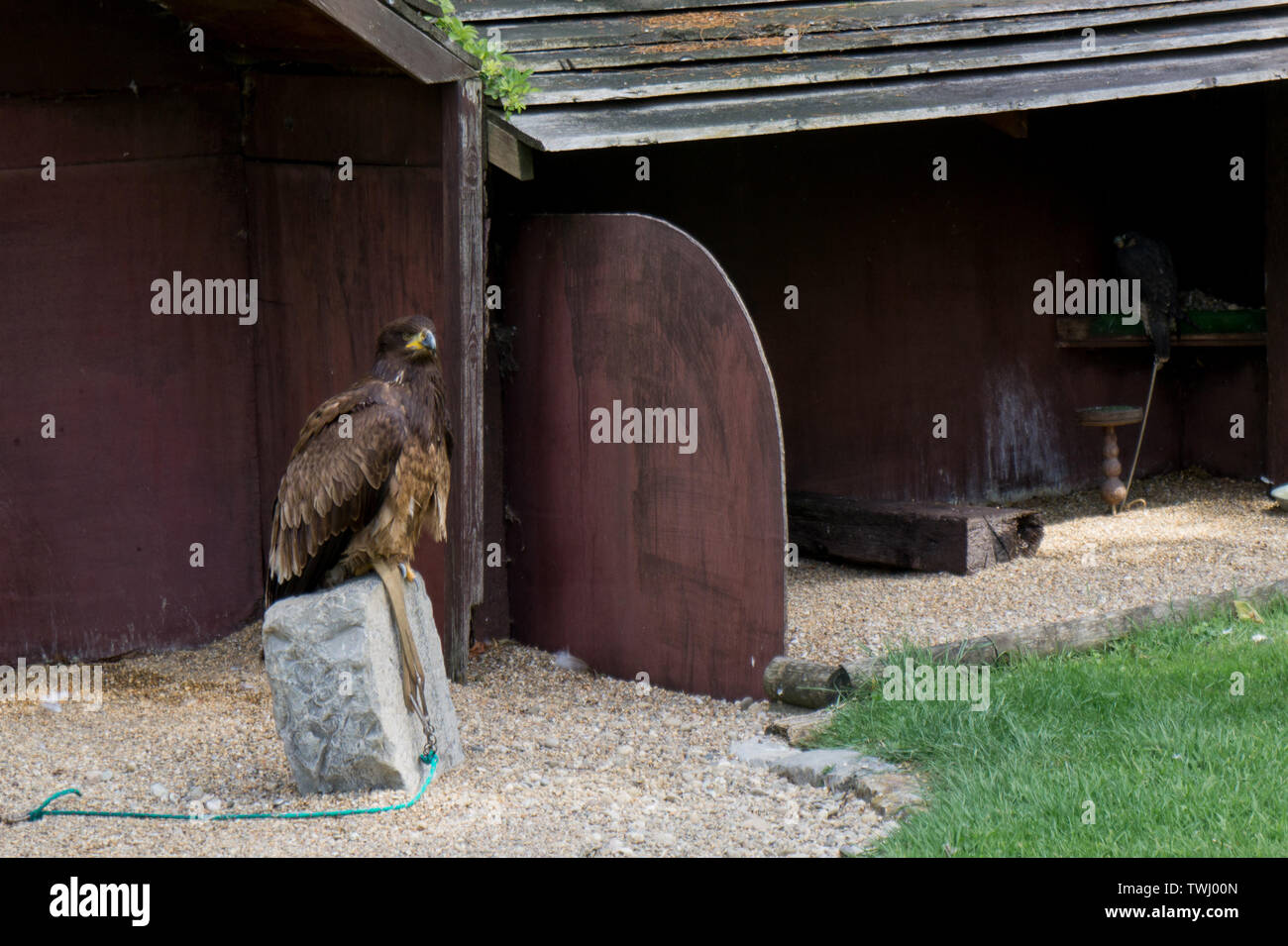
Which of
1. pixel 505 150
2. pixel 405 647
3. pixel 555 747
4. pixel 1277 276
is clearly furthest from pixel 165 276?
pixel 1277 276

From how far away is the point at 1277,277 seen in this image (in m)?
9.98

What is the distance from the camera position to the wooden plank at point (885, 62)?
275 inches

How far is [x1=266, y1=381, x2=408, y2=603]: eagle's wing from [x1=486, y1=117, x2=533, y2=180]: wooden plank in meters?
1.50

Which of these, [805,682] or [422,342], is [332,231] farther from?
[805,682]

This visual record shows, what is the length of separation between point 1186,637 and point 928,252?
3919 mm

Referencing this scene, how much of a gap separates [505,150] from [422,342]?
1.37 meters

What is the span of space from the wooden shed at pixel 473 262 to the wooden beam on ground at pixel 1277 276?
1.00 metres

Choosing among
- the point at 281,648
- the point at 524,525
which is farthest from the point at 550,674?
the point at 281,648

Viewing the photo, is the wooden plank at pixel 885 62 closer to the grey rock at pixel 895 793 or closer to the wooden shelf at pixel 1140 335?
the wooden shelf at pixel 1140 335

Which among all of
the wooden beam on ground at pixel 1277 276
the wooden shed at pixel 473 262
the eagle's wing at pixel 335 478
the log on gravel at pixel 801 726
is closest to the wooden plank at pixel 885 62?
the wooden shed at pixel 473 262

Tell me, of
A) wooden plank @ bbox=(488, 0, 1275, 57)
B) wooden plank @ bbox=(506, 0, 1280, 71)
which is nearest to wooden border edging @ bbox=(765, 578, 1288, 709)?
wooden plank @ bbox=(506, 0, 1280, 71)

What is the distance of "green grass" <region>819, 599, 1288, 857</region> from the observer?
4.53 meters

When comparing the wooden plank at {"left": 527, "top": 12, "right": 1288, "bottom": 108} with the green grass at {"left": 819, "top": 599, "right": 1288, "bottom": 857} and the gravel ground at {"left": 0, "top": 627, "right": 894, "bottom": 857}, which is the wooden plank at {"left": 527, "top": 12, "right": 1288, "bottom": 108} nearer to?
the gravel ground at {"left": 0, "top": 627, "right": 894, "bottom": 857}

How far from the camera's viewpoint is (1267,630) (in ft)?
22.0
